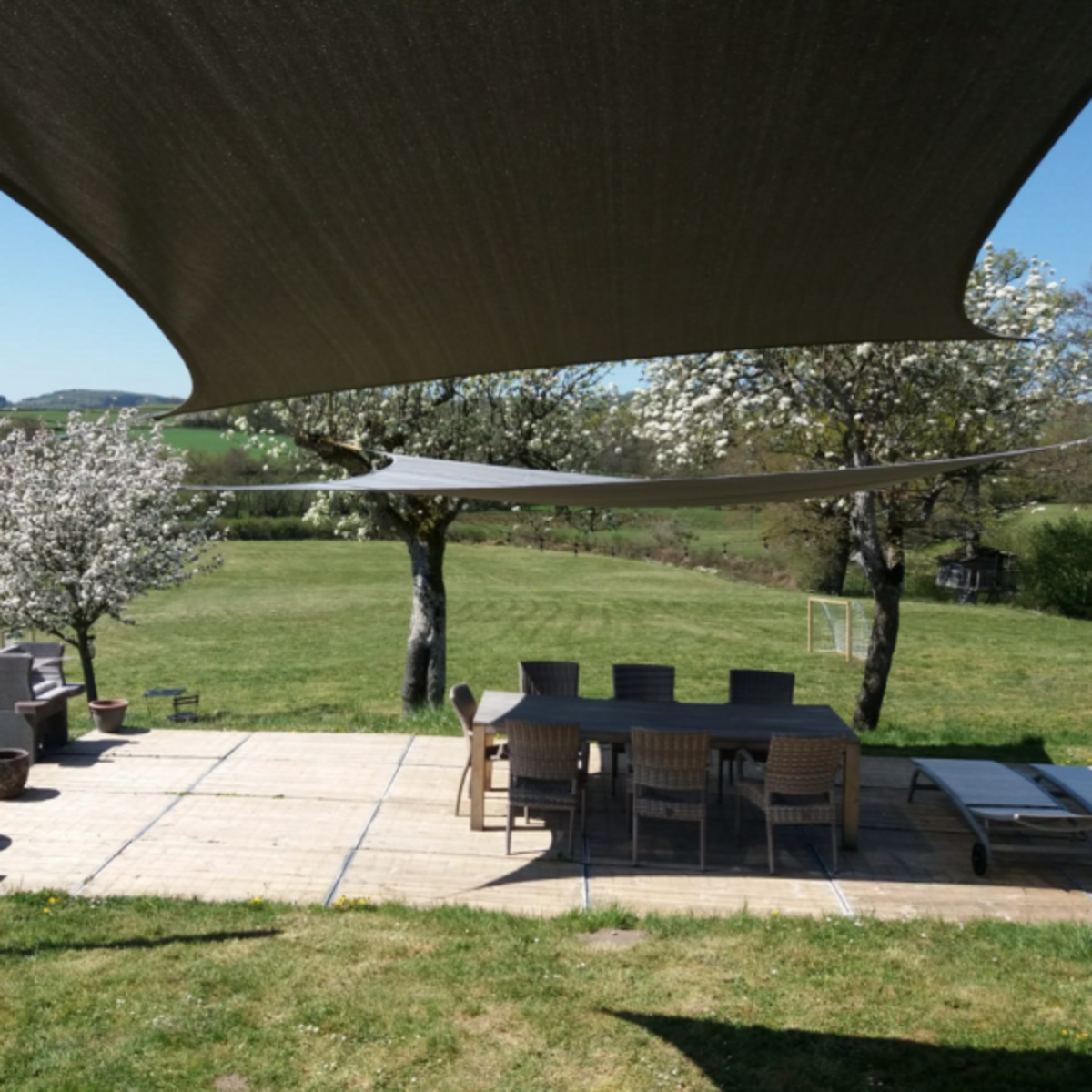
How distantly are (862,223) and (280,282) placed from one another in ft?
4.93

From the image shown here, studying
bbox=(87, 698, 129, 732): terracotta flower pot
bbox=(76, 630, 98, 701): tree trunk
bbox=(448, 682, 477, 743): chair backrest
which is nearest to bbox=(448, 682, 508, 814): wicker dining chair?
bbox=(448, 682, 477, 743): chair backrest

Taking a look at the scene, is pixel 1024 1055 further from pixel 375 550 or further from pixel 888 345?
pixel 375 550

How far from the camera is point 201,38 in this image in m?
1.86

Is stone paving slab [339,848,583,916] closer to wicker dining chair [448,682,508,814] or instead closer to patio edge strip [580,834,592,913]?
patio edge strip [580,834,592,913]

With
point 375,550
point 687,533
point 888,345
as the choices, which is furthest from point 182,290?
point 375,550

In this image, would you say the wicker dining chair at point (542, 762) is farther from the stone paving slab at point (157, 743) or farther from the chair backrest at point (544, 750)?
the stone paving slab at point (157, 743)

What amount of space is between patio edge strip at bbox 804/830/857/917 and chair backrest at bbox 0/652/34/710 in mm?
5542

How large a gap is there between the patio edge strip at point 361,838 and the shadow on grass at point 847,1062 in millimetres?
1912

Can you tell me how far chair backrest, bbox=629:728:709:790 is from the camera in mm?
5984

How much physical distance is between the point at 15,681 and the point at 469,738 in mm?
3640

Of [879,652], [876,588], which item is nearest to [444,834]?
[876,588]

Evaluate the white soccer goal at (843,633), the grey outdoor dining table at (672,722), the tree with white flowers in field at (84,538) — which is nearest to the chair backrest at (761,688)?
the grey outdoor dining table at (672,722)

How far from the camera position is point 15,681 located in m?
8.06

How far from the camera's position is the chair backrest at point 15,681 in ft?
26.3
